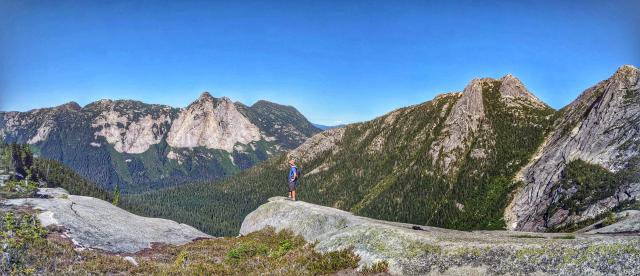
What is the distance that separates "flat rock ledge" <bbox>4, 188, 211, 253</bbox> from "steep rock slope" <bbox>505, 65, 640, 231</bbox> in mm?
111532

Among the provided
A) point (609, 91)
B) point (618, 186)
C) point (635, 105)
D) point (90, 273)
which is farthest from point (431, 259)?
point (609, 91)

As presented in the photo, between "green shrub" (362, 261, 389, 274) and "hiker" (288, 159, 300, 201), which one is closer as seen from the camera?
"green shrub" (362, 261, 389, 274)

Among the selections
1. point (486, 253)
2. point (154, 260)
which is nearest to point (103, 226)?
point (154, 260)

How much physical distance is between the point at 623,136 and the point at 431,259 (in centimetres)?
15258

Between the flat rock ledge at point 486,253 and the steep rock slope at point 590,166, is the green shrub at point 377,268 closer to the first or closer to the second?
the flat rock ledge at point 486,253

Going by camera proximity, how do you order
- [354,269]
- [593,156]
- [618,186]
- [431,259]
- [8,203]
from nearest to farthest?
1. [431,259]
2. [354,269]
3. [8,203]
4. [618,186]
5. [593,156]

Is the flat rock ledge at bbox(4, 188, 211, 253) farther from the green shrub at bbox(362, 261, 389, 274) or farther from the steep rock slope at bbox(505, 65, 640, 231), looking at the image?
the steep rock slope at bbox(505, 65, 640, 231)

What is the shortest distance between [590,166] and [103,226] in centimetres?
15489

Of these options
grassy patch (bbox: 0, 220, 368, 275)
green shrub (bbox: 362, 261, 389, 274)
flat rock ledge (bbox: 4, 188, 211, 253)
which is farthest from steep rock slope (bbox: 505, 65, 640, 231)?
flat rock ledge (bbox: 4, 188, 211, 253)

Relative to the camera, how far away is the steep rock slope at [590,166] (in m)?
117

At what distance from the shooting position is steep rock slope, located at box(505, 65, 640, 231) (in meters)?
117

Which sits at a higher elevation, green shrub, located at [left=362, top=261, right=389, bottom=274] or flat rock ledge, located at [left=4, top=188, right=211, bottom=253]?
green shrub, located at [left=362, top=261, right=389, bottom=274]

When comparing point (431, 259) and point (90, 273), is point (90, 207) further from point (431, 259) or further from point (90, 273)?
point (431, 259)

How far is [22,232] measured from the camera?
23.9 m
